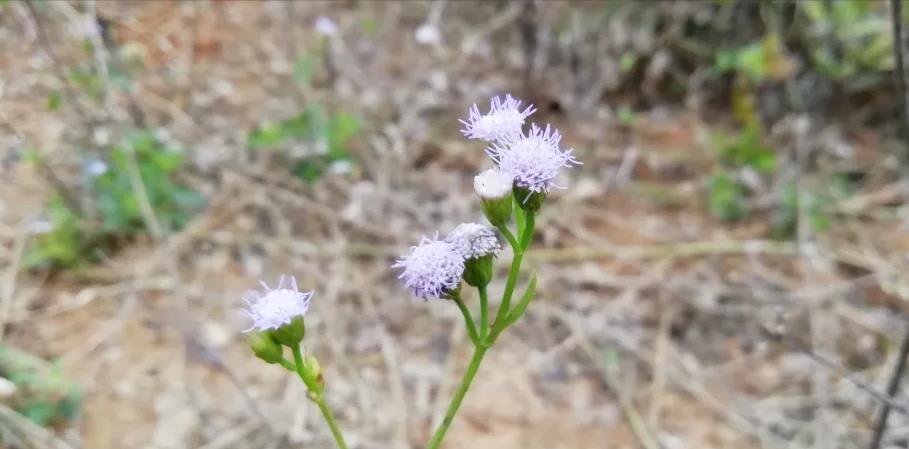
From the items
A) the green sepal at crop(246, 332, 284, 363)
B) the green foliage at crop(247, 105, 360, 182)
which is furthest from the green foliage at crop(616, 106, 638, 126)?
the green sepal at crop(246, 332, 284, 363)

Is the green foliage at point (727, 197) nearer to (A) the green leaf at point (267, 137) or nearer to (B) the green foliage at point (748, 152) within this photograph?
(B) the green foliage at point (748, 152)

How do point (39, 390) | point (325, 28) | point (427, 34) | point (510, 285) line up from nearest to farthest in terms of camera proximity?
point (510, 285)
point (39, 390)
point (325, 28)
point (427, 34)

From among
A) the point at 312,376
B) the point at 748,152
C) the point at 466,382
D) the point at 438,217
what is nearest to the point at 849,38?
the point at 748,152

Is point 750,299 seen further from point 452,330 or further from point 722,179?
point 452,330

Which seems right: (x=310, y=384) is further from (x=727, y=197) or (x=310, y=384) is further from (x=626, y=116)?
(x=626, y=116)

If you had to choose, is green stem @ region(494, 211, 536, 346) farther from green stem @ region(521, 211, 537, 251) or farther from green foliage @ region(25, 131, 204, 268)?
green foliage @ region(25, 131, 204, 268)

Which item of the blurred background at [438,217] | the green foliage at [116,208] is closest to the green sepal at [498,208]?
the blurred background at [438,217]
